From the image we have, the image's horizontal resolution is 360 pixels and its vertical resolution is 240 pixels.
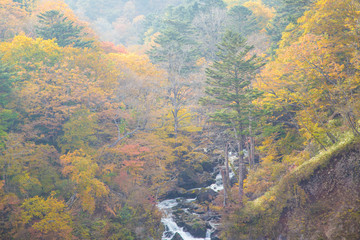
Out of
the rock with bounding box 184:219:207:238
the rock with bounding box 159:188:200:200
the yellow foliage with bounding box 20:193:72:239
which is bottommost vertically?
the rock with bounding box 184:219:207:238

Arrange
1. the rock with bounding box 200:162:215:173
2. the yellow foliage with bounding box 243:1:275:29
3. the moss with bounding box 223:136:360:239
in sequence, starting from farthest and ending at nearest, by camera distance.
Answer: the yellow foliage with bounding box 243:1:275:29 < the rock with bounding box 200:162:215:173 < the moss with bounding box 223:136:360:239

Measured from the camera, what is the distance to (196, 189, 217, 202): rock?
22908mm

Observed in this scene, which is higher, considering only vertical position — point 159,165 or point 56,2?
point 56,2

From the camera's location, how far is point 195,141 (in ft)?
99.9

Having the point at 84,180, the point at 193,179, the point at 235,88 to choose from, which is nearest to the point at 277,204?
the point at 235,88

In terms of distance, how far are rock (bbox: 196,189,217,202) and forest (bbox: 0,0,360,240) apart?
0.09 meters

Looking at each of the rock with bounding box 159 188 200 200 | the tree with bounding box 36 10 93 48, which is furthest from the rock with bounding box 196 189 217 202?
the tree with bounding box 36 10 93 48

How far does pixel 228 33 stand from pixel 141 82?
36.3 ft

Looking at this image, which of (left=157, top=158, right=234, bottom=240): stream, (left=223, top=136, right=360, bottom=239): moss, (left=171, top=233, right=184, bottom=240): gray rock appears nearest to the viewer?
(left=223, top=136, right=360, bottom=239): moss

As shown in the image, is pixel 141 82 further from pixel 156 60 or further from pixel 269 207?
pixel 269 207

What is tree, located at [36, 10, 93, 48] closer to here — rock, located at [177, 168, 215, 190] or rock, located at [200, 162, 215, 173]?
rock, located at [177, 168, 215, 190]

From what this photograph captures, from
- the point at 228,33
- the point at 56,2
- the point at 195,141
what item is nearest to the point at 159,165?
the point at 195,141

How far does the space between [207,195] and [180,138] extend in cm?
648

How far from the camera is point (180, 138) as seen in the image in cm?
2723
